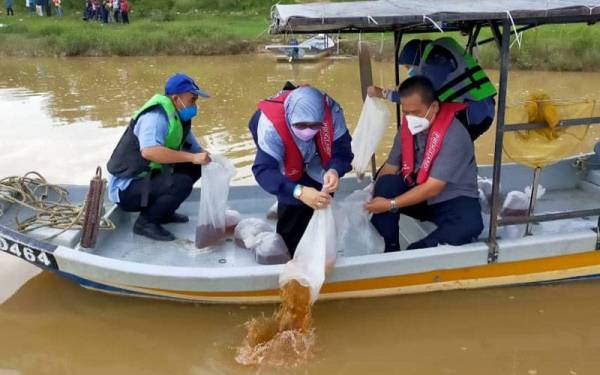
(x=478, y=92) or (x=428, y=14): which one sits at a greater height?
(x=428, y=14)

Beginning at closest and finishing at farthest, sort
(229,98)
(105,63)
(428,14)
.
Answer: (428,14), (229,98), (105,63)

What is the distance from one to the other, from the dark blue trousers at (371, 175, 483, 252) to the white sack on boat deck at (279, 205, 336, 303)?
59 centimetres

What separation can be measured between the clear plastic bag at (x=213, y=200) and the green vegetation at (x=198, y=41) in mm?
8403

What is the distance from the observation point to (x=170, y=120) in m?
4.11

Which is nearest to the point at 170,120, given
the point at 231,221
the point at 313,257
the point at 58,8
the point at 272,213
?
the point at 231,221

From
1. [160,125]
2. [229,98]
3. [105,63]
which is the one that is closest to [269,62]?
[105,63]

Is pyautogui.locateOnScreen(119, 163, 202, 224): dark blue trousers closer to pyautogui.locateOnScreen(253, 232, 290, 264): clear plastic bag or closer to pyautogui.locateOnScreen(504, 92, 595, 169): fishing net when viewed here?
pyautogui.locateOnScreen(253, 232, 290, 264): clear plastic bag

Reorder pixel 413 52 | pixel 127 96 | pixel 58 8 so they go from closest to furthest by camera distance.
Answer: pixel 413 52 → pixel 127 96 → pixel 58 8

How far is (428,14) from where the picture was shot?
10.2 ft

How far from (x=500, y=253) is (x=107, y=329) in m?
2.56

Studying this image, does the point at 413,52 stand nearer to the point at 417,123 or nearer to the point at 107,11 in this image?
the point at 417,123

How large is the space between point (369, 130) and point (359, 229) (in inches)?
33.9

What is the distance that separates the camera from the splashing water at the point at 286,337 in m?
3.45

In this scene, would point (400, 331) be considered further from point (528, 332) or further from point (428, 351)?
point (528, 332)
